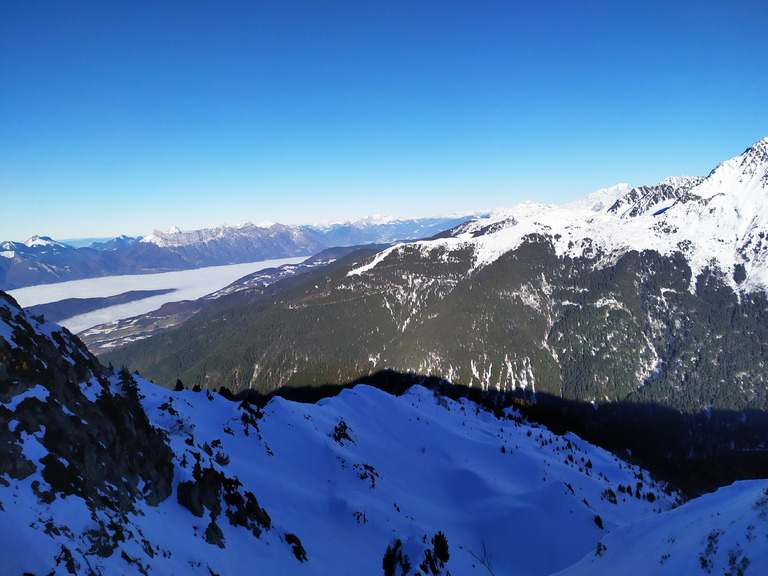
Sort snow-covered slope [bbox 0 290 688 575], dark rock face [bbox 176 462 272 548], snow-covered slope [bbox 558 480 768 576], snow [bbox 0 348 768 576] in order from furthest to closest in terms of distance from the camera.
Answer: dark rock face [bbox 176 462 272 548], snow [bbox 0 348 768 576], snow-covered slope [bbox 0 290 688 575], snow-covered slope [bbox 558 480 768 576]

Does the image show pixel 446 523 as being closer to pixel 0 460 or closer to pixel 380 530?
pixel 380 530

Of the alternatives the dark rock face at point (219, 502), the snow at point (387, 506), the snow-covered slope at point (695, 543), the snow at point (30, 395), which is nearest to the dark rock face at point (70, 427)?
the snow at point (30, 395)

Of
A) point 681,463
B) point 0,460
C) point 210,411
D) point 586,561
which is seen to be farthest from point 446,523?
point 681,463

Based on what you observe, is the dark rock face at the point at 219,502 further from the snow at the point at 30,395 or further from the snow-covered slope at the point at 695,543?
the snow-covered slope at the point at 695,543

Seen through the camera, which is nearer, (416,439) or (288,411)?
(288,411)

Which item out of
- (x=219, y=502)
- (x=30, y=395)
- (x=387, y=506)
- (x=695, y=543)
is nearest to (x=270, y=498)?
(x=219, y=502)

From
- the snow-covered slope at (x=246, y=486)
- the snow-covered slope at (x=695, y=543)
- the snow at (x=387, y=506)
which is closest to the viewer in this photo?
the snow-covered slope at (x=695, y=543)

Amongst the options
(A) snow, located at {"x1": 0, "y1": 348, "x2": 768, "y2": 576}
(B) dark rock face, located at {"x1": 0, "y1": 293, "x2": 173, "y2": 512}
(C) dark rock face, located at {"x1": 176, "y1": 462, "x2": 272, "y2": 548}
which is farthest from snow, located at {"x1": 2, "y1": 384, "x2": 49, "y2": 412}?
(C) dark rock face, located at {"x1": 176, "y1": 462, "x2": 272, "y2": 548}

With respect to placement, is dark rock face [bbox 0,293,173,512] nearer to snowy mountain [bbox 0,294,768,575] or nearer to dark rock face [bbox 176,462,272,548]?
snowy mountain [bbox 0,294,768,575]
